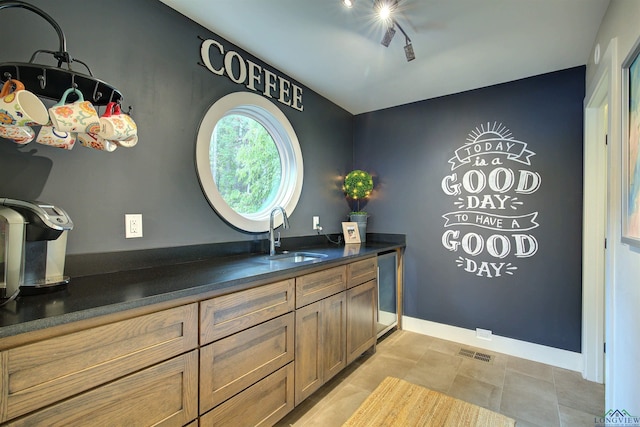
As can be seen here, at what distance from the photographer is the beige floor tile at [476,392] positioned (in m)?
1.89

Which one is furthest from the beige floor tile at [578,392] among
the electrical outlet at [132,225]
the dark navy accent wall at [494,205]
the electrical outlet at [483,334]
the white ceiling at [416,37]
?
Answer: the electrical outlet at [132,225]

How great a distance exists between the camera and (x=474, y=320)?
270cm

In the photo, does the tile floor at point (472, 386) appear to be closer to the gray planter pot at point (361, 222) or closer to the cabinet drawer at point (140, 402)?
the cabinet drawer at point (140, 402)

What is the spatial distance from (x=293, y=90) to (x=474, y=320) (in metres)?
2.70

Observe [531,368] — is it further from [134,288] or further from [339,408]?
[134,288]

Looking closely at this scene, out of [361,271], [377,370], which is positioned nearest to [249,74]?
[361,271]

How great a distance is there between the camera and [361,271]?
229 cm

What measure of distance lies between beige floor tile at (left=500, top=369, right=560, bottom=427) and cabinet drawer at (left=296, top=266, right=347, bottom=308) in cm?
129

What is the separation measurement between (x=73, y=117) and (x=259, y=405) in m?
1.48

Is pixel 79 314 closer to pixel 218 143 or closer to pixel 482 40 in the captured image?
pixel 218 143

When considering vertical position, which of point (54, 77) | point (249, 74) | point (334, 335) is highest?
point (249, 74)

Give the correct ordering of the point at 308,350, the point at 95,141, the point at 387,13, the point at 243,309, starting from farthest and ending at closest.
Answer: the point at 308,350
the point at 387,13
the point at 243,309
the point at 95,141

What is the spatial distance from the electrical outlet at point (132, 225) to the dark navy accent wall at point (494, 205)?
2376 millimetres

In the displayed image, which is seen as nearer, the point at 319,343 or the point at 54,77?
the point at 54,77
